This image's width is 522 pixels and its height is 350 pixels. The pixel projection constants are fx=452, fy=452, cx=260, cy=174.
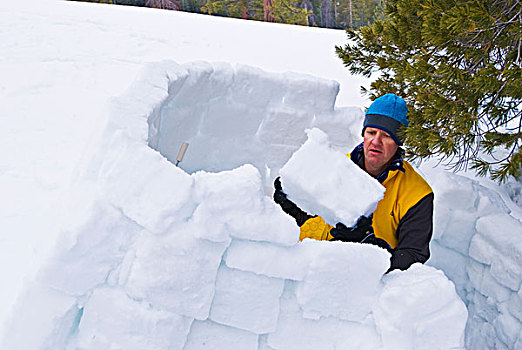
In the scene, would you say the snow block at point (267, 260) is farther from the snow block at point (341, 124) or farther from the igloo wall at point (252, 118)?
the snow block at point (341, 124)

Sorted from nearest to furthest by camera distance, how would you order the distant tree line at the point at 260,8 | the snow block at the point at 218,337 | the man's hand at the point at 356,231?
the snow block at the point at 218,337
the man's hand at the point at 356,231
the distant tree line at the point at 260,8

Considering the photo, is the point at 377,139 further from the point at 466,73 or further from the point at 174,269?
the point at 174,269

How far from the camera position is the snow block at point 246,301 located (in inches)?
60.7

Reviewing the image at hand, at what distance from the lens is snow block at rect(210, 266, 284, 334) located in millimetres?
1542

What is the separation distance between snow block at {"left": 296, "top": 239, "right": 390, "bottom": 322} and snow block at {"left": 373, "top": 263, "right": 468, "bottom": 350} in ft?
0.22

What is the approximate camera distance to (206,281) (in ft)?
4.93

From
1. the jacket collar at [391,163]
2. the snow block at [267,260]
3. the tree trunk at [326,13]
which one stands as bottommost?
the tree trunk at [326,13]

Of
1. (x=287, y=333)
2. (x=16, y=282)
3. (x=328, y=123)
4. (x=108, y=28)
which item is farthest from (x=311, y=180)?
(x=108, y=28)

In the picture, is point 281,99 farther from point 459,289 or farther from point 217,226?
point 217,226

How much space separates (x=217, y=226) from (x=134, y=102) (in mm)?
930

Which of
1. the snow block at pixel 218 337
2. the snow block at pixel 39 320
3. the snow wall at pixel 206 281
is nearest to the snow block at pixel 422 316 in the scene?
the snow wall at pixel 206 281

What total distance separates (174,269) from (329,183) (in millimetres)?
626

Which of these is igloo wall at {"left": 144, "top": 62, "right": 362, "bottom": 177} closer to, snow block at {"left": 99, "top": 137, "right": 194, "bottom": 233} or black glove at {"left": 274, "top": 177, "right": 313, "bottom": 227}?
black glove at {"left": 274, "top": 177, "right": 313, "bottom": 227}

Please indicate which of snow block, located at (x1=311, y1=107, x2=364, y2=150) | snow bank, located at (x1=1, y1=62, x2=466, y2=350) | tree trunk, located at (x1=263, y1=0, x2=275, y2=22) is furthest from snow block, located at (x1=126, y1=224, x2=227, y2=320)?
tree trunk, located at (x1=263, y1=0, x2=275, y2=22)
